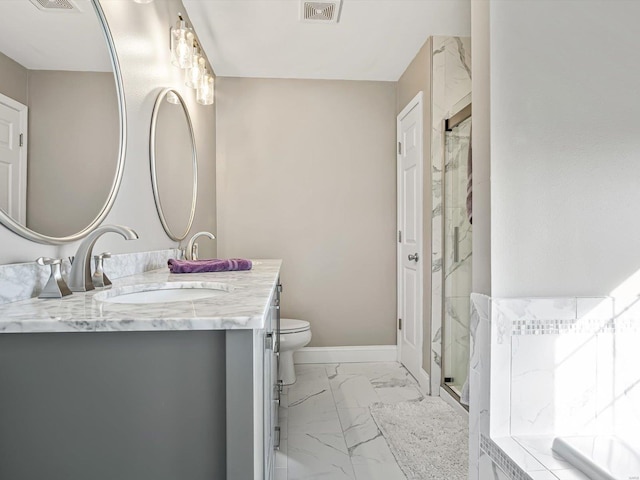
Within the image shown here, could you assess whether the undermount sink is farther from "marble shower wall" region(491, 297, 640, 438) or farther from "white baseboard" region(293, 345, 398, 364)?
"white baseboard" region(293, 345, 398, 364)

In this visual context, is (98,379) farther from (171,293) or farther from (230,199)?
(230,199)

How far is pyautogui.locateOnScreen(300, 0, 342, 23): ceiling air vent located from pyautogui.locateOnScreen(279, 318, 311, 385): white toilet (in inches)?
77.1

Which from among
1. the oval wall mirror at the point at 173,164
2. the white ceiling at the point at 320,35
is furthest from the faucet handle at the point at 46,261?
the white ceiling at the point at 320,35

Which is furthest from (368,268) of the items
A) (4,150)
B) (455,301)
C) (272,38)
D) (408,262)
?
(4,150)

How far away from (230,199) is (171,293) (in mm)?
2141

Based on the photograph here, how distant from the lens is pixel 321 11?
2.57 meters

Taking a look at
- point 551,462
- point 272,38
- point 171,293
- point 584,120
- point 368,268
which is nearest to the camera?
point 551,462

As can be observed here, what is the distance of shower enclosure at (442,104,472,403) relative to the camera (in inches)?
104

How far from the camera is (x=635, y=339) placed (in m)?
1.31

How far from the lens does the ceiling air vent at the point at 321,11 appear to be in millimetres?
2487

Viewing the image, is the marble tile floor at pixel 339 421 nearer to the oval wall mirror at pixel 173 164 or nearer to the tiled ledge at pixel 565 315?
the tiled ledge at pixel 565 315

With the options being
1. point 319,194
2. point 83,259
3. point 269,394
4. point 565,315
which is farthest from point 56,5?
point 319,194

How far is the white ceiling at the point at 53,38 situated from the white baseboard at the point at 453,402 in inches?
92.6

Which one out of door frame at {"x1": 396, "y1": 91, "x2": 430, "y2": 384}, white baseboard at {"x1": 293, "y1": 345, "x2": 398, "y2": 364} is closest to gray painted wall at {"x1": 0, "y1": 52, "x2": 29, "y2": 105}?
door frame at {"x1": 396, "y1": 91, "x2": 430, "y2": 384}
